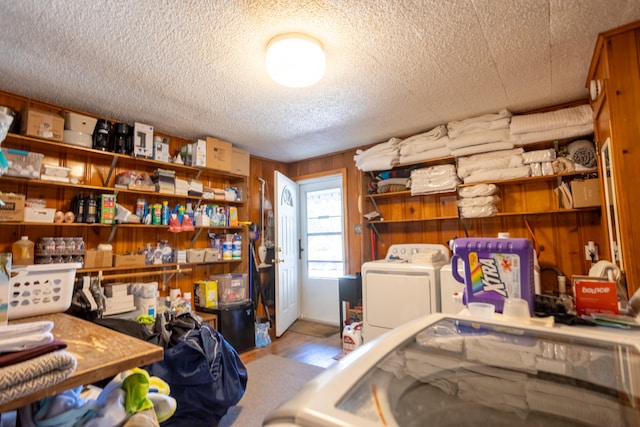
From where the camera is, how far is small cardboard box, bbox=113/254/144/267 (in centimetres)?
277

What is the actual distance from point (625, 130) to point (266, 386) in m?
3.01

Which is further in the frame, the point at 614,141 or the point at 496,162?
the point at 496,162

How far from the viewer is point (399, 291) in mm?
2721

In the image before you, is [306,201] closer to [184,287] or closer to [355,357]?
[184,287]

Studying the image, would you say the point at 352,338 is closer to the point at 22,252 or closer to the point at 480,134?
the point at 480,134

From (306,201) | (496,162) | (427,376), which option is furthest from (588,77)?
(306,201)

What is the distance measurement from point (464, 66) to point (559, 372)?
1996mm

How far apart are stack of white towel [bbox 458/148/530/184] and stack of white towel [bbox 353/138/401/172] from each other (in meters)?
0.70

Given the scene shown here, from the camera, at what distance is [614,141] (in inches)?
69.4

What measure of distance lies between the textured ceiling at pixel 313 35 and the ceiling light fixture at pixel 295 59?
0.05 metres

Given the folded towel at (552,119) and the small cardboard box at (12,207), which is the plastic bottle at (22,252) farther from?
the folded towel at (552,119)

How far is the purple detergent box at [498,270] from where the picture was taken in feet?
3.51

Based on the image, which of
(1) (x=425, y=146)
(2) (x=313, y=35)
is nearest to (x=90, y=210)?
(2) (x=313, y=35)

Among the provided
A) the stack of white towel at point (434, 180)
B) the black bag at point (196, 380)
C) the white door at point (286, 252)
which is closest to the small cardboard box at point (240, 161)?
Result: the white door at point (286, 252)
